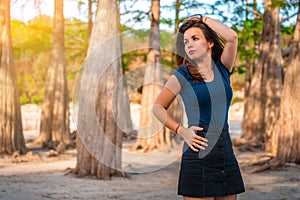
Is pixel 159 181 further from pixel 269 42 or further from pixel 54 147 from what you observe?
pixel 269 42

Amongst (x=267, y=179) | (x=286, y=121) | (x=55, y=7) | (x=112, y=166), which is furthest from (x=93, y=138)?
(x=55, y=7)

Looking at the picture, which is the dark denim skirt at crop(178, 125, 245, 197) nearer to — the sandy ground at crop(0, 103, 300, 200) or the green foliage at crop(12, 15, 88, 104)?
the sandy ground at crop(0, 103, 300, 200)

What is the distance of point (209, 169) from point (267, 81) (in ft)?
51.2

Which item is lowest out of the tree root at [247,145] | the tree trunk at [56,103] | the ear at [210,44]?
the tree root at [247,145]

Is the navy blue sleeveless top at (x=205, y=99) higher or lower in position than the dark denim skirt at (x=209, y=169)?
higher

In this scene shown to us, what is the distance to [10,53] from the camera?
46.6 ft

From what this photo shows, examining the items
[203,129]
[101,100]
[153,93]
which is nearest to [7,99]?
[101,100]

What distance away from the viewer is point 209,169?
2.98 meters

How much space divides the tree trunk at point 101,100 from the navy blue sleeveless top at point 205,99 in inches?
274

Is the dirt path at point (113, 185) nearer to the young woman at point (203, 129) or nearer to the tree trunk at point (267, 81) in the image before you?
the young woman at point (203, 129)

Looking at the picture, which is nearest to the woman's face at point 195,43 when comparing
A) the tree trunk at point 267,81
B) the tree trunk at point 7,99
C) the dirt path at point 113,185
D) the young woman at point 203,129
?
the young woman at point 203,129

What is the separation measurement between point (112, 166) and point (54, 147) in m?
6.75

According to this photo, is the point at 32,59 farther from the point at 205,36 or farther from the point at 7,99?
the point at 205,36

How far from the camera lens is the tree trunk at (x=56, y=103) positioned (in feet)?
57.6
